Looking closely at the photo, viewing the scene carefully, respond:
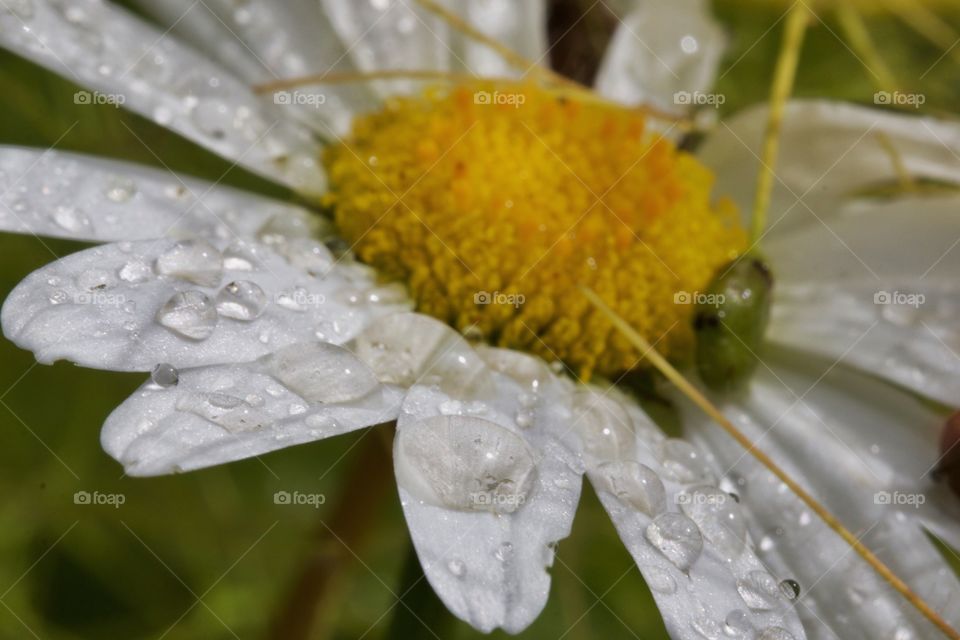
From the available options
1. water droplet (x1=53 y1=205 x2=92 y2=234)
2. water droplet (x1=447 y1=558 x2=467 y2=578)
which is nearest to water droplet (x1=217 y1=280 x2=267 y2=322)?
water droplet (x1=53 y1=205 x2=92 y2=234)

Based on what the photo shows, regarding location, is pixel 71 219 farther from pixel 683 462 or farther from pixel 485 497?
pixel 683 462

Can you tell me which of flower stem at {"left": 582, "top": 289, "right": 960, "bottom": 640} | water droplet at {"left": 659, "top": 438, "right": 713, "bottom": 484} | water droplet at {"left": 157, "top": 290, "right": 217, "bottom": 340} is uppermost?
flower stem at {"left": 582, "top": 289, "right": 960, "bottom": 640}

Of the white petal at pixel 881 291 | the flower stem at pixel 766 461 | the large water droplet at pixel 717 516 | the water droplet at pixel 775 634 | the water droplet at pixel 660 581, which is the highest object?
the white petal at pixel 881 291

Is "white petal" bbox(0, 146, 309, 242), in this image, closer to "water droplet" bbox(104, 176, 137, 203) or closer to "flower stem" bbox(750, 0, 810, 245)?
"water droplet" bbox(104, 176, 137, 203)

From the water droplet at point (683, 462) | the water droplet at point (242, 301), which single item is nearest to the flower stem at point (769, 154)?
the water droplet at point (683, 462)

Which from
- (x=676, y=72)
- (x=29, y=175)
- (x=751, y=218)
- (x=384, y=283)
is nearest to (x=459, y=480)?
(x=384, y=283)

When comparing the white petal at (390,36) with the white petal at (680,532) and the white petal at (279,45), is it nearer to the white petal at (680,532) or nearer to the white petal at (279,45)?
the white petal at (279,45)
